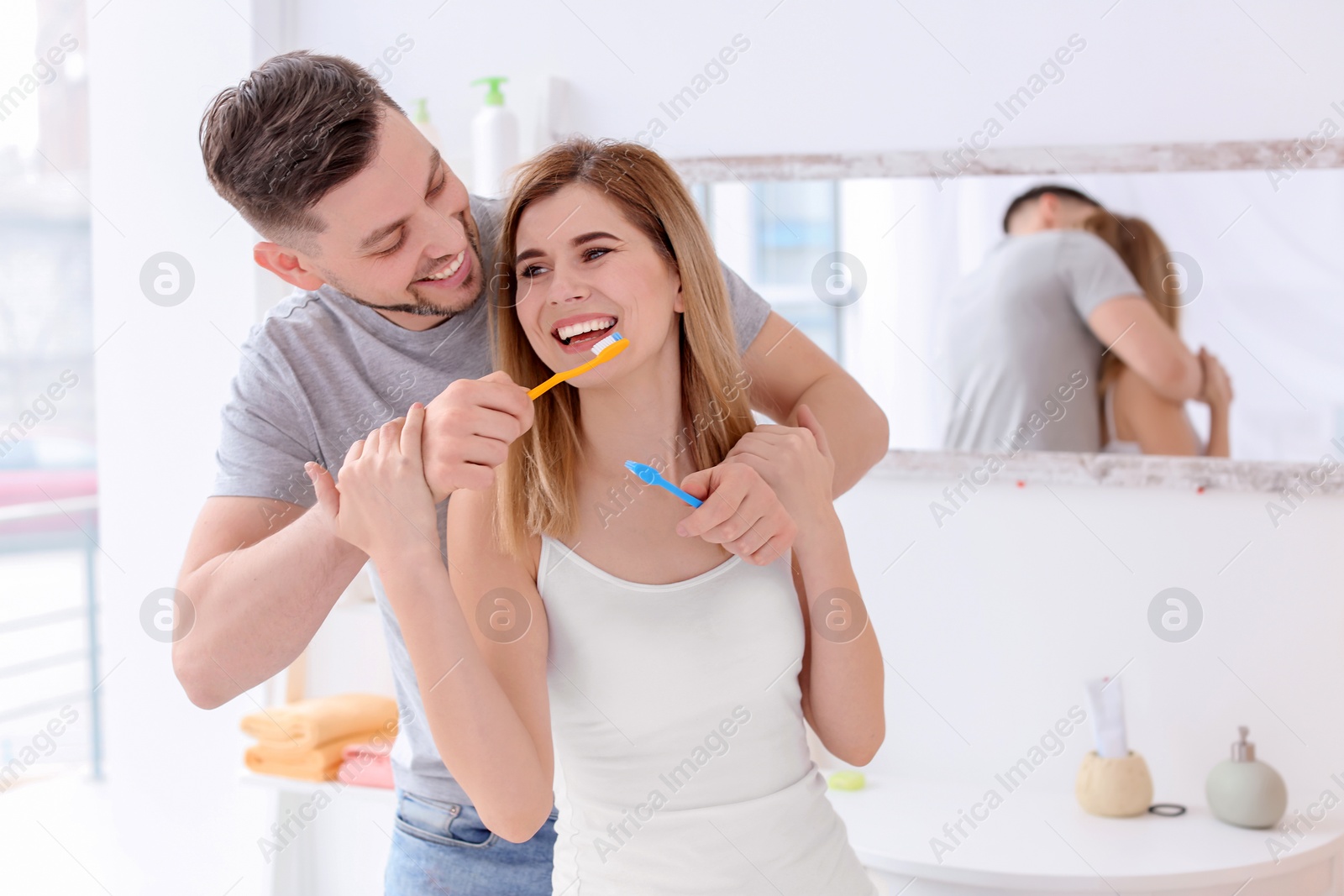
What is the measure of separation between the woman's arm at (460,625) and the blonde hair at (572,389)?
46 millimetres

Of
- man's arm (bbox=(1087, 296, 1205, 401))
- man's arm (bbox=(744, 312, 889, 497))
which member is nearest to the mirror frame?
man's arm (bbox=(1087, 296, 1205, 401))

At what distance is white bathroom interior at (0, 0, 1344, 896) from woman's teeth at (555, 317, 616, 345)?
3.26 feet

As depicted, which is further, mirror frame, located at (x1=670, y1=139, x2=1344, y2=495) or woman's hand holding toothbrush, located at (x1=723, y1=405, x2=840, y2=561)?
mirror frame, located at (x1=670, y1=139, x2=1344, y2=495)

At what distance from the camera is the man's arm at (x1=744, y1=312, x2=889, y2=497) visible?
1187mm

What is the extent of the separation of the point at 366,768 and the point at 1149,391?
1476 millimetres

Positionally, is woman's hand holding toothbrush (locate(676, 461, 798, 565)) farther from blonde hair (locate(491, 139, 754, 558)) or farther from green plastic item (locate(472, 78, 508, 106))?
green plastic item (locate(472, 78, 508, 106))

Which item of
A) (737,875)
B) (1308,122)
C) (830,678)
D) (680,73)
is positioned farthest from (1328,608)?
(680,73)

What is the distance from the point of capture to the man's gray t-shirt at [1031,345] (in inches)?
70.2

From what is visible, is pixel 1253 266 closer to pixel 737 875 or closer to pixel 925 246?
pixel 925 246

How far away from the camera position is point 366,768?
1.96 metres

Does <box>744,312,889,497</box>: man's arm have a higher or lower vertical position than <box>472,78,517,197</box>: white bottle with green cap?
lower

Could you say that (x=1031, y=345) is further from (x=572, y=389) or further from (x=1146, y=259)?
(x=572, y=389)

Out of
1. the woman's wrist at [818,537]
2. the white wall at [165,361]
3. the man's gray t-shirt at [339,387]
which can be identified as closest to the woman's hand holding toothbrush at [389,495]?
the man's gray t-shirt at [339,387]

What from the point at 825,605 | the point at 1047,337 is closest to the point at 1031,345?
the point at 1047,337
